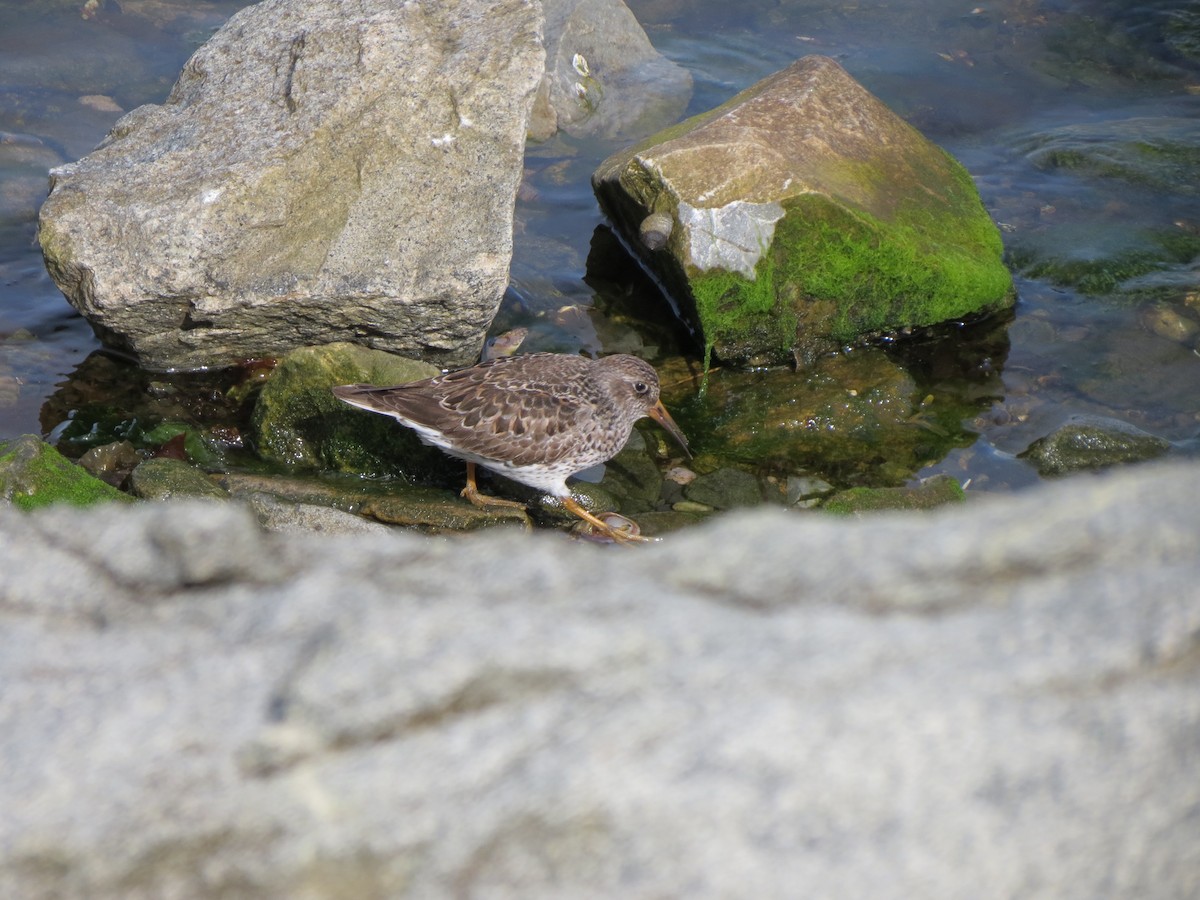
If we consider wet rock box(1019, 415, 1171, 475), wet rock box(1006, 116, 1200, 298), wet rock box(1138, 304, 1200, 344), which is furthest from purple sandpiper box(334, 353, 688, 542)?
wet rock box(1006, 116, 1200, 298)

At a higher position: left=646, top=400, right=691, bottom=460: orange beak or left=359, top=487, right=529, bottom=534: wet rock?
left=359, top=487, right=529, bottom=534: wet rock

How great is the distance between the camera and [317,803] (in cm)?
178

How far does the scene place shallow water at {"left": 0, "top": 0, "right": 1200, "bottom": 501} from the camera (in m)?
7.18

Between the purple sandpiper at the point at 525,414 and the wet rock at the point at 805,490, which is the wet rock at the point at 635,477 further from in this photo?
the wet rock at the point at 805,490

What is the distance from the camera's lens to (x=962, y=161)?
33.3 ft

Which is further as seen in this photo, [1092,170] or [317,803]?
[1092,170]

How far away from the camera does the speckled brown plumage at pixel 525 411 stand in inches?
229

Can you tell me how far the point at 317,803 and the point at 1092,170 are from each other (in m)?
9.71

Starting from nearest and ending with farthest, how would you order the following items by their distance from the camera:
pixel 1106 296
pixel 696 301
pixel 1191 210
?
pixel 696 301 < pixel 1106 296 < pixel 1191 210

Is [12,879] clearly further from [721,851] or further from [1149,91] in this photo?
[1149,91]

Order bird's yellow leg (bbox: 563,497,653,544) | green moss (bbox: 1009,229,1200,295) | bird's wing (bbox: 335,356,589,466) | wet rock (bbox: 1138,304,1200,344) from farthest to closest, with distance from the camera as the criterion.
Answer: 1. green moss (bbox: 1009,229,1200,295)
2. wet rock (bbox: 1138,304,1200,344)
3. bird's yellow leg (bbox: 563,497,653,544)
4. bird's wing (bbox: 335,356,589,466)

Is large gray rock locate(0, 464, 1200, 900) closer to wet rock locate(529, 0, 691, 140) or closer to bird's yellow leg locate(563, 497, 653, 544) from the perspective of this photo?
bird's yellow leg locate(563, 497, 653, 544)

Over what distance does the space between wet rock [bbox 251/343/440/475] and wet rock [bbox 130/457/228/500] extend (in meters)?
0.73

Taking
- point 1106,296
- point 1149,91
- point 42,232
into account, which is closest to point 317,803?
point 42,232
